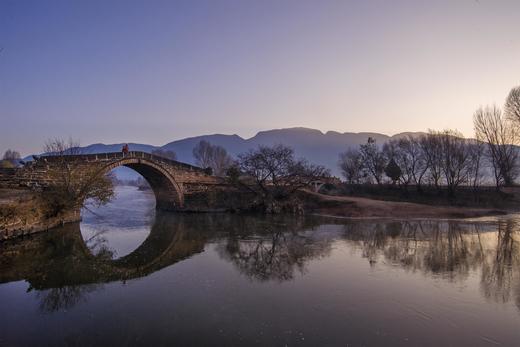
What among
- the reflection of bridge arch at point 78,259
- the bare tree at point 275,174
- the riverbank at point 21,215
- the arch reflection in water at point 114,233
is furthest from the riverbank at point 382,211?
the riverbank at point 21,215

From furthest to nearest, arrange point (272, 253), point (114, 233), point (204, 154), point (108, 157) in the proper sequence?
point (204, 154) < point (108, 157) < point (114, 233) < point (272, 253)

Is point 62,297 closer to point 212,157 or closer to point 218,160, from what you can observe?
point 218,160

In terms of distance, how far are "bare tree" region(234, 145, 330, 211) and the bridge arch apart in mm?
5639

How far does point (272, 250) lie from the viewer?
15.2 meters

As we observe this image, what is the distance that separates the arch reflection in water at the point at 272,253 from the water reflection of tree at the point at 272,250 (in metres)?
0.03

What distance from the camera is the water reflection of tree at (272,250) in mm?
11828

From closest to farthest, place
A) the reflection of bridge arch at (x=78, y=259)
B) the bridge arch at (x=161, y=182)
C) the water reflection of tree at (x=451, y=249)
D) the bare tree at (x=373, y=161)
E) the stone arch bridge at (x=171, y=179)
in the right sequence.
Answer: the reflection of bridge arch at (x=78, y=259) → the water reflection of tree at (x=451, y=249) → the stone arch bridge at (x=171, y=179) → the bridge arch at (x=161, y=182) → the bare tree at (x=373, y=161)

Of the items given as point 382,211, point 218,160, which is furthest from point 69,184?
point 218,160

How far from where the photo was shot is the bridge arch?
95.4 feet

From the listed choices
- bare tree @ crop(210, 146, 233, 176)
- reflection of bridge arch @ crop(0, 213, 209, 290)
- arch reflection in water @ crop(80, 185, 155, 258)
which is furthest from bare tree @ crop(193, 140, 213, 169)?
reflection of bridge arch @ crop(0, 213, 209, 290)

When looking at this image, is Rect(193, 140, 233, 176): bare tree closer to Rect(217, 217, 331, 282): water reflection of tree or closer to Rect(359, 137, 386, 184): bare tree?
Rect(359, 137, 386, 184): bare tree

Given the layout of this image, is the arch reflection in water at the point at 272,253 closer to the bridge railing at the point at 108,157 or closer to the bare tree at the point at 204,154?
the bridge railing at the point at 108,157

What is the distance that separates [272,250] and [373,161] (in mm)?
37408

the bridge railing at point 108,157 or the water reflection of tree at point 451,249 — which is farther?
the bridge railing at point 108,157
